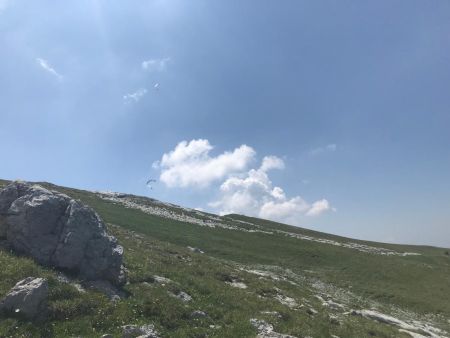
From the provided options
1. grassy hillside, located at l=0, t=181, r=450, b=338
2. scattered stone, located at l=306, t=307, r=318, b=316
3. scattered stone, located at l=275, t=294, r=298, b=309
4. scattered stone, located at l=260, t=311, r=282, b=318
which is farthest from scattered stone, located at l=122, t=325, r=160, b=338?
scattered stone, located at l=275, t=294, r=298, b=309

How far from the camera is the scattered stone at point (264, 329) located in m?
20.6

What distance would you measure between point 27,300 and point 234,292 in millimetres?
15288

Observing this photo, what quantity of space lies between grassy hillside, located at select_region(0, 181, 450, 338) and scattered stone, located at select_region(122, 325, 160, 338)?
1.60 ft

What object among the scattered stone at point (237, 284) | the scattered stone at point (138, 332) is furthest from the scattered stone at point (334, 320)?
the scattered stone at point (138, 332)

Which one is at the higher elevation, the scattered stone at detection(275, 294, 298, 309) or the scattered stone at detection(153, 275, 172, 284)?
the scattered stone at detection(153, 275, 172, 284)

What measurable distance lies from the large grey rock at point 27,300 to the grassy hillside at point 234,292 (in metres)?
0.55

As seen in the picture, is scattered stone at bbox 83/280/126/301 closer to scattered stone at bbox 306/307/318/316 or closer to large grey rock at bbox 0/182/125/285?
large grey rock at bbox 0/182/125/285

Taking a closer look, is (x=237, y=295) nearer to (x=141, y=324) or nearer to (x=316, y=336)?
(x=316, y=336)

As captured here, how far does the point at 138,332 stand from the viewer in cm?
1798

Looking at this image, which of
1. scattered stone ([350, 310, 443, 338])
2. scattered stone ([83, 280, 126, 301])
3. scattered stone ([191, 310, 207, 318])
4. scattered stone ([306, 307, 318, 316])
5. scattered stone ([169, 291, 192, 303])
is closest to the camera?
scattered stone ([83, 280, 126, 301])

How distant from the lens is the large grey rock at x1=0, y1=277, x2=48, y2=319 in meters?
17.2

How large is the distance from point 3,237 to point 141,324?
10362 millimetres

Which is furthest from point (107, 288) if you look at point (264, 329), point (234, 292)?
point (234, 292)

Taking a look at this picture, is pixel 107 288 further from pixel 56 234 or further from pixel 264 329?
pixel 264 329
